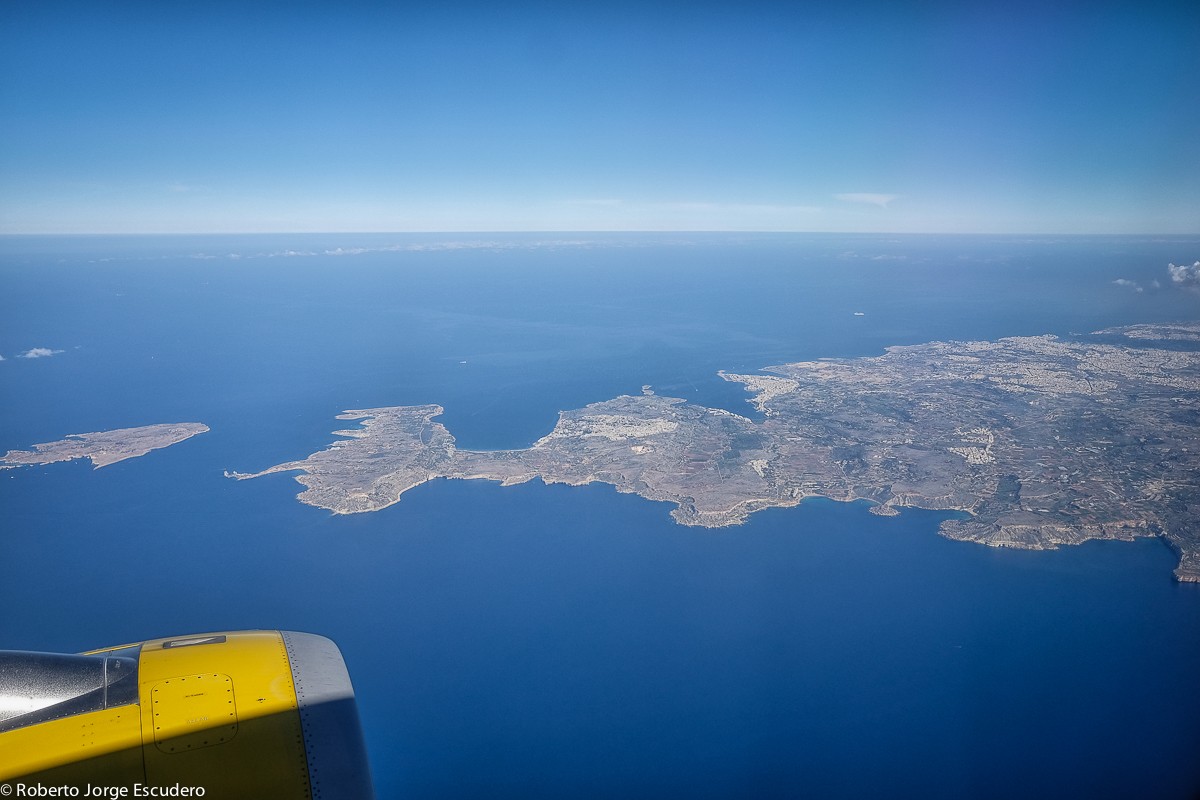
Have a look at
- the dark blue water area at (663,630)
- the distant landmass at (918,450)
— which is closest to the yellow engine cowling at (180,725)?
the dark blue water area at (663,630)

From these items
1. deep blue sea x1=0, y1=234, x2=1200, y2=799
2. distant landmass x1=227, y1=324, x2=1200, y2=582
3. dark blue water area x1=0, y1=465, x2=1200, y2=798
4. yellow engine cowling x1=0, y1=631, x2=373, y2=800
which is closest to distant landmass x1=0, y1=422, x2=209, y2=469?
deep blue sea x1=0, y1=234, x2=1200, y2=799

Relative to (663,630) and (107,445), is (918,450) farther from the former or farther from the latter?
(107,445)

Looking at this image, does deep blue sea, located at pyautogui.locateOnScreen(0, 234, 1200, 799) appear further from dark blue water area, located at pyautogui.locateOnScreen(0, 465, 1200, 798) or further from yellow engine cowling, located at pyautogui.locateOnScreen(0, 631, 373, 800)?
yellow engine cowling, located at pyautogui.locateOnScreen(0, 631, 373, 800)

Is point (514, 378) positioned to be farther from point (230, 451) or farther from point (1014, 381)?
point (1014, 381)

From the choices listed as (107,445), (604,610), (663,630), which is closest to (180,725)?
(663,630)

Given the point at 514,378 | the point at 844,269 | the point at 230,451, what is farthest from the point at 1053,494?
the point at 844,269

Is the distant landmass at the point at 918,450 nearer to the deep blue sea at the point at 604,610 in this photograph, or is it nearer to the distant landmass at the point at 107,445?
the deep blue sea at the point at 604,610
